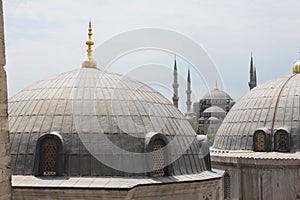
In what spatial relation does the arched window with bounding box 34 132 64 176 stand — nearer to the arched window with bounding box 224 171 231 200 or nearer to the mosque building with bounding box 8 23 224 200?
the mosque building with bounding box 8 23 224 200

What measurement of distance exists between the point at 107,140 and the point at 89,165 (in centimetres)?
87

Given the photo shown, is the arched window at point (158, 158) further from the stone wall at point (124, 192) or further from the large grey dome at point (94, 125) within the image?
the stone wall at point (124, 192)

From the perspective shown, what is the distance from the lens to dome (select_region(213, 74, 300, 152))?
72.4 ft

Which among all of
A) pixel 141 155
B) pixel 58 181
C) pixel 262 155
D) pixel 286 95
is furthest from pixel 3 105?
pixel 286 95

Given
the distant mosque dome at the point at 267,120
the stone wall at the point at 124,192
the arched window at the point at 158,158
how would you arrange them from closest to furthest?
1. the stone wall at the point at 124,192
2. the arched window at the point at 158,158
3. the distant mosque dome at the point at 267,120

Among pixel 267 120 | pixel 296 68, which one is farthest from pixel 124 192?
pixel 296 68

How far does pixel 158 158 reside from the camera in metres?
13.9

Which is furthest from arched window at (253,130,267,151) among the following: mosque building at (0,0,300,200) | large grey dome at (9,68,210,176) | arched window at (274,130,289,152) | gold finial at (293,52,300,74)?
large grey dome at (9,68,210,176)

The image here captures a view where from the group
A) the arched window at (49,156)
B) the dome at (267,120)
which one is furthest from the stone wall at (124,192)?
the dome at (267,120)

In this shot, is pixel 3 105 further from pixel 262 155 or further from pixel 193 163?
pixel 262 155

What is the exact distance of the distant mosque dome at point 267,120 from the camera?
72.4 feet

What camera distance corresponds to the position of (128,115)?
14266mm

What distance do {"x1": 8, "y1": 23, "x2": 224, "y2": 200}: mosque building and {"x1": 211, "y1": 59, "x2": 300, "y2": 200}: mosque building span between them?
6859 millimetres

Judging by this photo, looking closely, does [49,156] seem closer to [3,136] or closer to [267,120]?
[3,136]
